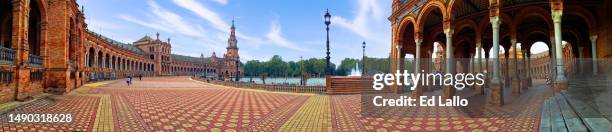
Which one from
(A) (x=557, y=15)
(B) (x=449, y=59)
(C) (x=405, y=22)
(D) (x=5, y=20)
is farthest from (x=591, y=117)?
(D) (x=5, y=20)

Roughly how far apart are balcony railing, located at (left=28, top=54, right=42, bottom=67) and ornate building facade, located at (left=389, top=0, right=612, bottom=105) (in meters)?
17.5

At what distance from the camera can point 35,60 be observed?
42.2ft

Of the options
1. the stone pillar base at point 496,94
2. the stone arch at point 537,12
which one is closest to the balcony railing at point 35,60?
the stone pillar base at point 496,94

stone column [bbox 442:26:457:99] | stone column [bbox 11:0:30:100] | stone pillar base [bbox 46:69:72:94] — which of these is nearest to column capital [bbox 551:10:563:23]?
stone column [bbox 442:26:457:99]

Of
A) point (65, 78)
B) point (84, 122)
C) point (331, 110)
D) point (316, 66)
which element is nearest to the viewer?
point (84, 122)

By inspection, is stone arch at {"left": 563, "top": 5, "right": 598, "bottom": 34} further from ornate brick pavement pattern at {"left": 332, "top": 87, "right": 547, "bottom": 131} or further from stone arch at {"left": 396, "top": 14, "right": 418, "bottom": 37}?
ornate brick pavement pattern at {"left": 332, "top": 87, "right": 547, "bottom": 131}

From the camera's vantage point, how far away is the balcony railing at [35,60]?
1231 cm

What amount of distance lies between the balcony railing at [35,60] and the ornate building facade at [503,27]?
687 inches

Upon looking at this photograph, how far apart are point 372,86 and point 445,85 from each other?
5.30m

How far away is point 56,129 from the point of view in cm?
614

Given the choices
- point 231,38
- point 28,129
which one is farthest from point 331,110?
point 231,38

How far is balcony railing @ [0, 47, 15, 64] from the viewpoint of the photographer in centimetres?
966

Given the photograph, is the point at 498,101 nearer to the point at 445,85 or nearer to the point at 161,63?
the point at 445,85

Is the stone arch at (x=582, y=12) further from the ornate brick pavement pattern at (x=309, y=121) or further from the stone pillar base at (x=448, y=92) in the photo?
the ornate brick pavement pattern at (x=309, y=121)
